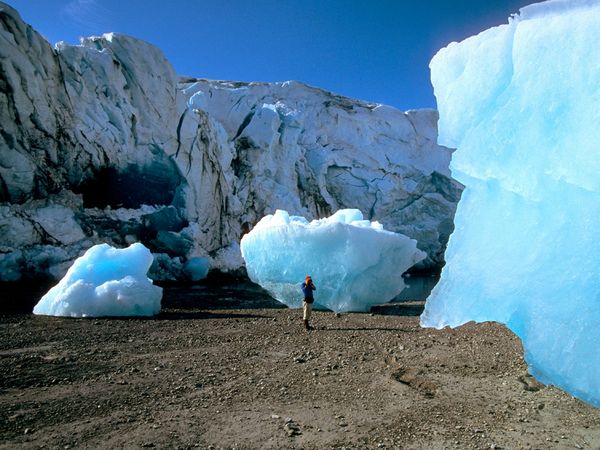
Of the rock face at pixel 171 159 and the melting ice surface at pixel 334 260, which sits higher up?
the rock face at pixel 171 159

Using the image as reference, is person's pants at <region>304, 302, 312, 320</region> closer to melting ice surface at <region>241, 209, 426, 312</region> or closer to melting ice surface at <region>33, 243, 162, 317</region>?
melting ice surface at <region>241, 209, 426, 312</region>

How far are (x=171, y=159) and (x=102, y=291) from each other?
1255 cm

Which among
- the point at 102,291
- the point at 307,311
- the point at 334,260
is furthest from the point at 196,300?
the point at 307,311

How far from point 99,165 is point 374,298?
1330cm

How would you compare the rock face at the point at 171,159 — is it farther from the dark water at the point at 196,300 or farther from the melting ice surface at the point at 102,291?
the melting ice surface at the point at 102,291

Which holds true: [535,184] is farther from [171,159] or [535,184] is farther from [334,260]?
[171,159]

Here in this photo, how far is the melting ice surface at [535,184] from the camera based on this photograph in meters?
3.04

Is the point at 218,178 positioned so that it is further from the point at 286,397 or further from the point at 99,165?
the point at 286,397

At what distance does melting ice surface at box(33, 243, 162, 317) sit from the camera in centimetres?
984

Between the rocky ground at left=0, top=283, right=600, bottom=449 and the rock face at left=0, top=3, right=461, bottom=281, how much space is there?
1022 cm

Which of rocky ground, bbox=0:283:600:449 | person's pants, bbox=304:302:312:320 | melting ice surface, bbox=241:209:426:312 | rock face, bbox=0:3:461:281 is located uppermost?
rock face, bbox=0:3:461:281

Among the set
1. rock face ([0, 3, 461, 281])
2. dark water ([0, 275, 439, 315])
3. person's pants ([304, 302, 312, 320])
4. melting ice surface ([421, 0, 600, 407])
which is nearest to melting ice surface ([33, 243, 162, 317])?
dark water ([0, 275, 439, 315])

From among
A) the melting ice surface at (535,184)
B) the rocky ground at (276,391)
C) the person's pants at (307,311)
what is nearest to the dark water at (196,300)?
the rocky ground at (276,391)

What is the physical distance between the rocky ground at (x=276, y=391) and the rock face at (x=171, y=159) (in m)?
10.2
